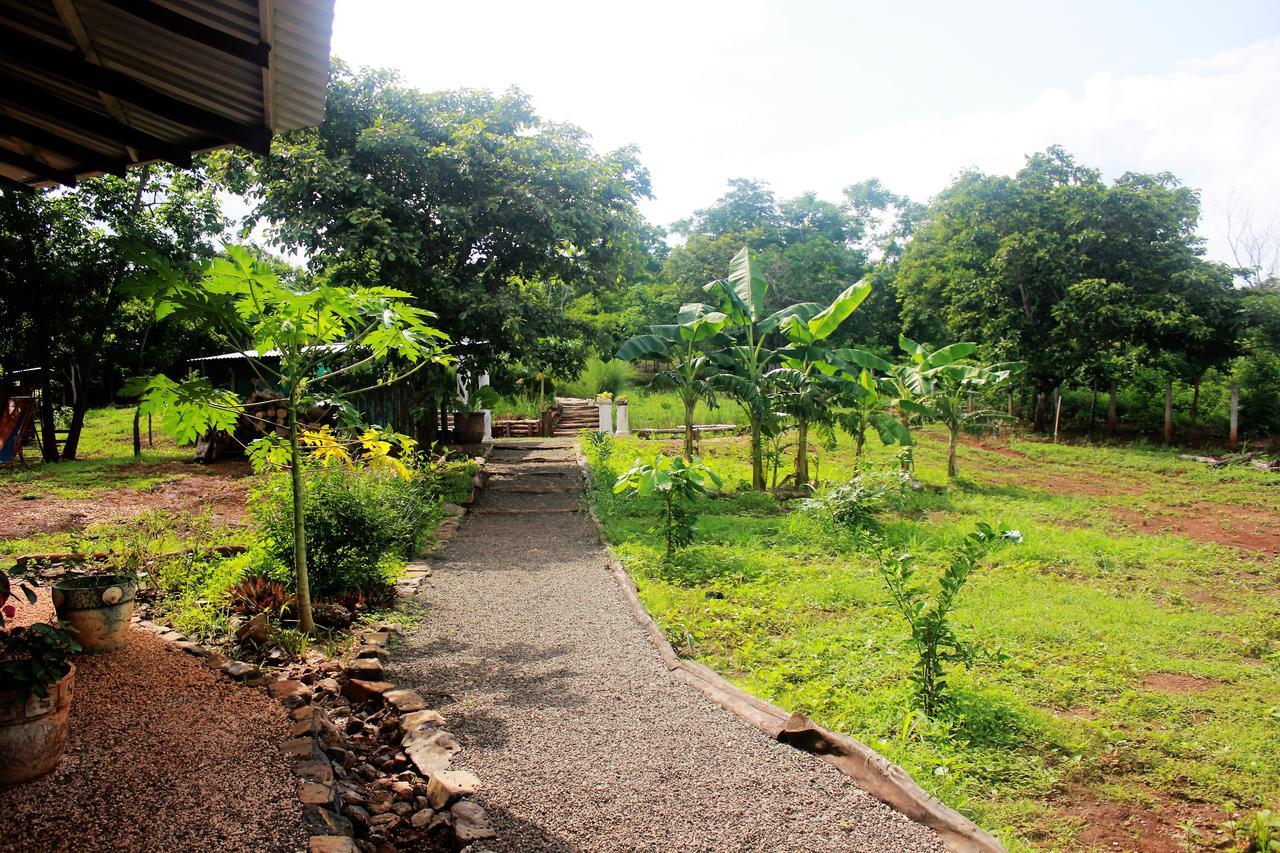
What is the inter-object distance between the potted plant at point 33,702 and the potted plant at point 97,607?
45.1 inches

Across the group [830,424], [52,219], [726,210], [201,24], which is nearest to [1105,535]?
[830,424]

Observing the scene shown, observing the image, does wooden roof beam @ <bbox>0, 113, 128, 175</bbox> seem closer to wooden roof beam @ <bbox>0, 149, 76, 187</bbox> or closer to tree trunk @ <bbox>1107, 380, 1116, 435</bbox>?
wooden roof beam @ <bbox>0, 149, 76, 187</bbox>

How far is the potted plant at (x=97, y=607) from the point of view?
399 cm

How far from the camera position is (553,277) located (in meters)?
13.6

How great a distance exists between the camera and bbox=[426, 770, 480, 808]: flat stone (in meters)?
3.24

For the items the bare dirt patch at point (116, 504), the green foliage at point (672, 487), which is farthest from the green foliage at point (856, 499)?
the bare dirt patch at point (116, 504)

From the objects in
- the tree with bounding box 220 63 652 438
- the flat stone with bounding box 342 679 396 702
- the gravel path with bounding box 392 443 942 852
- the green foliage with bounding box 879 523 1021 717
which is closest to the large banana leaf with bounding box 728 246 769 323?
the tree with bounding box 220 63 652 438

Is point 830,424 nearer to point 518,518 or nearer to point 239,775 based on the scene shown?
point 518,518

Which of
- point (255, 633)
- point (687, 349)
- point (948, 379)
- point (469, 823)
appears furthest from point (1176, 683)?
point (948, 379)

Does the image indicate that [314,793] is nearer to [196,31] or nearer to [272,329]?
[272,329]

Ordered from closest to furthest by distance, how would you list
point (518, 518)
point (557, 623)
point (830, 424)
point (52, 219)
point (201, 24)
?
point (201, 24) → point (557, 623) → point (518, 518) → point (830, 424) → point (52, 219)

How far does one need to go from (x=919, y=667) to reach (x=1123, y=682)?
135cm

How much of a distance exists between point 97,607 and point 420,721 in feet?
5.99

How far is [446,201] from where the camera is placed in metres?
12.5
